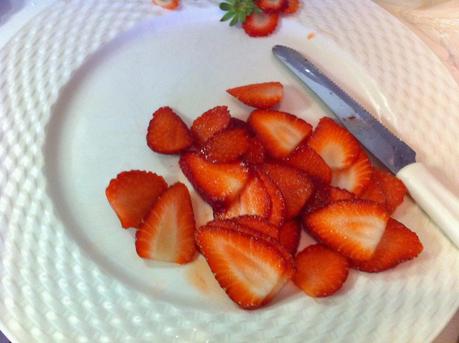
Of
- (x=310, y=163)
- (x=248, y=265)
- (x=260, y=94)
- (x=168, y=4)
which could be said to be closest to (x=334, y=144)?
(x=310, y=163)

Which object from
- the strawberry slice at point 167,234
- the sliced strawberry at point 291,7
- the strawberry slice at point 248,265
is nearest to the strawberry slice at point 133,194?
the strawberry slice at point 167,234

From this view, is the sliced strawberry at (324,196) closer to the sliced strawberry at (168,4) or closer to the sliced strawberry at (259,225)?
the sliced strawberry at (259,225)

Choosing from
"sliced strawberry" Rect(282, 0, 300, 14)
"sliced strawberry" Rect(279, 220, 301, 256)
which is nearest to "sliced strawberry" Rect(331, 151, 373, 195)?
"sliced strawberry" Rect(279, 220, 301, 256)

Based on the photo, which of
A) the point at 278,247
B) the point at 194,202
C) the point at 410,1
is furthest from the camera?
the point at 410,1

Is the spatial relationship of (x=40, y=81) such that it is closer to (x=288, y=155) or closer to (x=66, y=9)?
(x=66, y=9)

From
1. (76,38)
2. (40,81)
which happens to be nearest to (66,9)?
(76,38)

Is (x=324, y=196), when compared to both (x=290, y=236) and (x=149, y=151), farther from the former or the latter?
(x=149, y=151)
